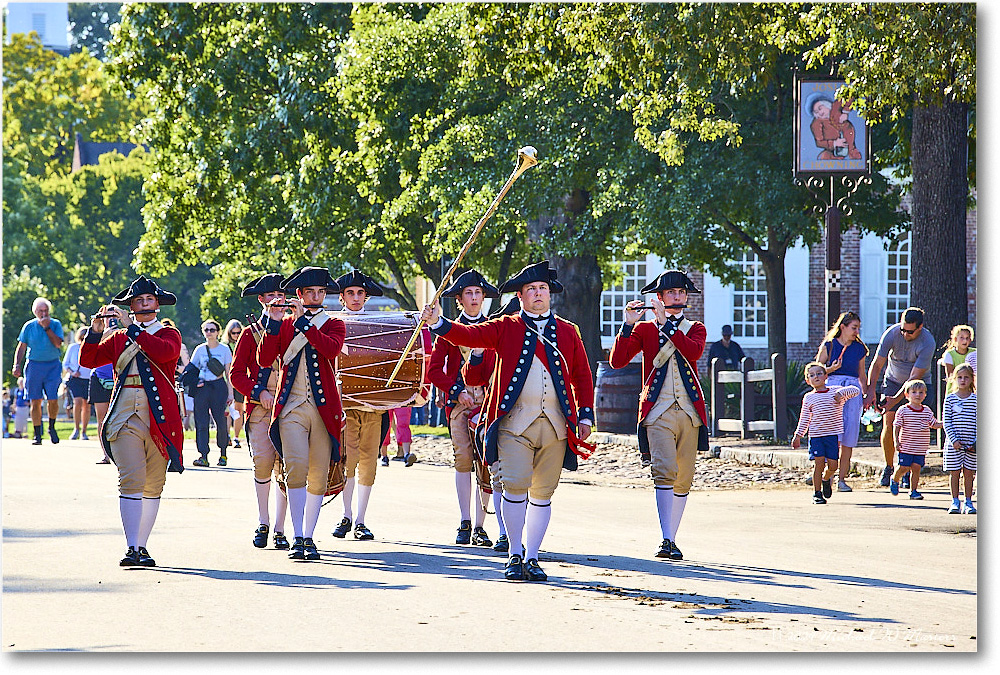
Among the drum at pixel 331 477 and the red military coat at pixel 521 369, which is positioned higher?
the red military coat at pixel 521 369

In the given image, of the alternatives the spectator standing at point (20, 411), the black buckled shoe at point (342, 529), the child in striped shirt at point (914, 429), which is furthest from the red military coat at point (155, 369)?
the spectator standing at point (20, 411)

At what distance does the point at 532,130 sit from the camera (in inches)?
926

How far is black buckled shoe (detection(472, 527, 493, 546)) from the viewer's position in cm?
1119

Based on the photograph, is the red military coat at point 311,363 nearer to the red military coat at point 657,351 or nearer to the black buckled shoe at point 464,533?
the black buckled shoe at point 464,533

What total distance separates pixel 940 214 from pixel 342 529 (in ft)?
28.7

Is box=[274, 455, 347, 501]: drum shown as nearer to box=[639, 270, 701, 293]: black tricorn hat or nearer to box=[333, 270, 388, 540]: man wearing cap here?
box=[333, 270, 388, 540]: man wearing cap

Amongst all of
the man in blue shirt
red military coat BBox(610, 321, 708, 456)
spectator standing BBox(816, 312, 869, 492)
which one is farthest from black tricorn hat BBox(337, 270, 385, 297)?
the man in blue shirt

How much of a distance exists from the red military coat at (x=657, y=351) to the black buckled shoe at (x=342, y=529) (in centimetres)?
254

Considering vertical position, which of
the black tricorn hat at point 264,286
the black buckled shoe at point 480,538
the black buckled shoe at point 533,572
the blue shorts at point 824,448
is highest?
the black tricorn hat at point 264,286

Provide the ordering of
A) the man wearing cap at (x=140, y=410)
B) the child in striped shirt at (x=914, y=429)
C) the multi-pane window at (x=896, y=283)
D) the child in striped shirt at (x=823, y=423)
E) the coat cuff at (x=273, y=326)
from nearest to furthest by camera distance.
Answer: the man wearing cap at (x=140, y=410)
the coat cuff at (x=273, y=326)
the child in striped shirt at (x=914, y=429)
the child in striped shirt at (x=823, y=423)
the multi-pane window at (x=896, y=283)

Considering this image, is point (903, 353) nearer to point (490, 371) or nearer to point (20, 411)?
point (490, 371)

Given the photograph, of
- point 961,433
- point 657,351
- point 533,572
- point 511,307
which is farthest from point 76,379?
point 533,572

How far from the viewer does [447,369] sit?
1113 centimetres

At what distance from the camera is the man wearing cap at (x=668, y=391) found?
34.0 feet
